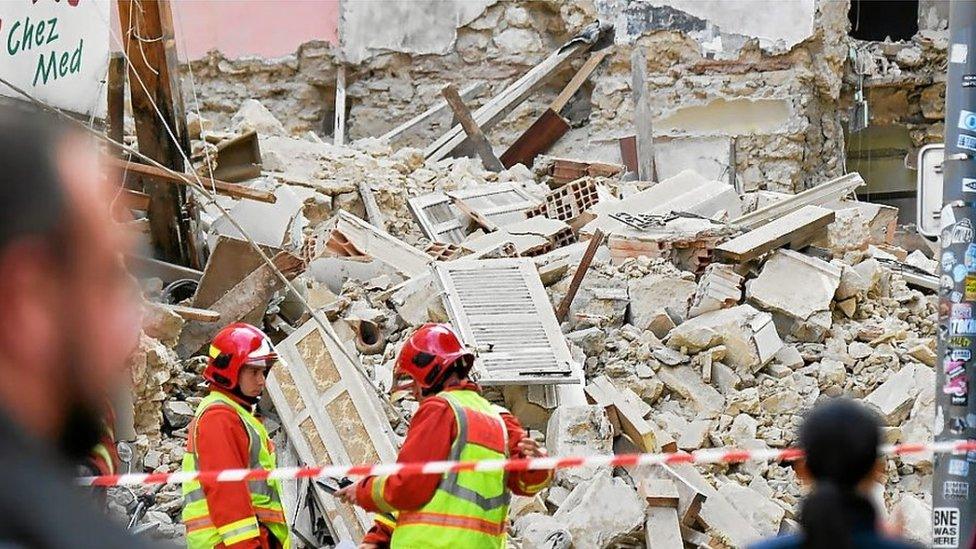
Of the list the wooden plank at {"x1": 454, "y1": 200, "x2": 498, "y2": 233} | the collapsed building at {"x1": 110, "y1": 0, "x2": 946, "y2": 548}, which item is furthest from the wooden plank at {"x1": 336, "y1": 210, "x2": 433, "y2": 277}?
the wooden plank at {"x1": 454, "y1": 200, "x2": 498, "y2": 233}

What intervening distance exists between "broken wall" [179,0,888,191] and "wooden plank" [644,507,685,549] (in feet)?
28.8

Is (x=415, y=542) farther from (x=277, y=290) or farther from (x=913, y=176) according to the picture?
(x=913, y=176)

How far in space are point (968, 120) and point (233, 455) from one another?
299cm

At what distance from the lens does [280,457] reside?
8445 millimetres

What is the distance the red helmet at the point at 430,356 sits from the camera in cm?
508

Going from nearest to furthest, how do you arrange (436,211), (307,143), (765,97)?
(436,211) < (307,143) < (765,97)

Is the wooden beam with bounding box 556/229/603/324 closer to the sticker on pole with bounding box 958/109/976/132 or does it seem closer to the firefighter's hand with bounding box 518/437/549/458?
the firefighter's hand with bounding box 518/437/549/458

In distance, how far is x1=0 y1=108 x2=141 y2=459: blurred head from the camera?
1363 millimetres

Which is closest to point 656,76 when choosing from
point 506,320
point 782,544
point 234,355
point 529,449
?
point 506,320

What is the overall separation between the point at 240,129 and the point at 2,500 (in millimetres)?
12474

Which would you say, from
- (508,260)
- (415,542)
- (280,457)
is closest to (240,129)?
(508,260)

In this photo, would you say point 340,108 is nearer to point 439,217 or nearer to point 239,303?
point 439,217

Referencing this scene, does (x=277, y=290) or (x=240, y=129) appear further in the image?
(x=240, y=129)

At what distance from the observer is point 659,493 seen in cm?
766
